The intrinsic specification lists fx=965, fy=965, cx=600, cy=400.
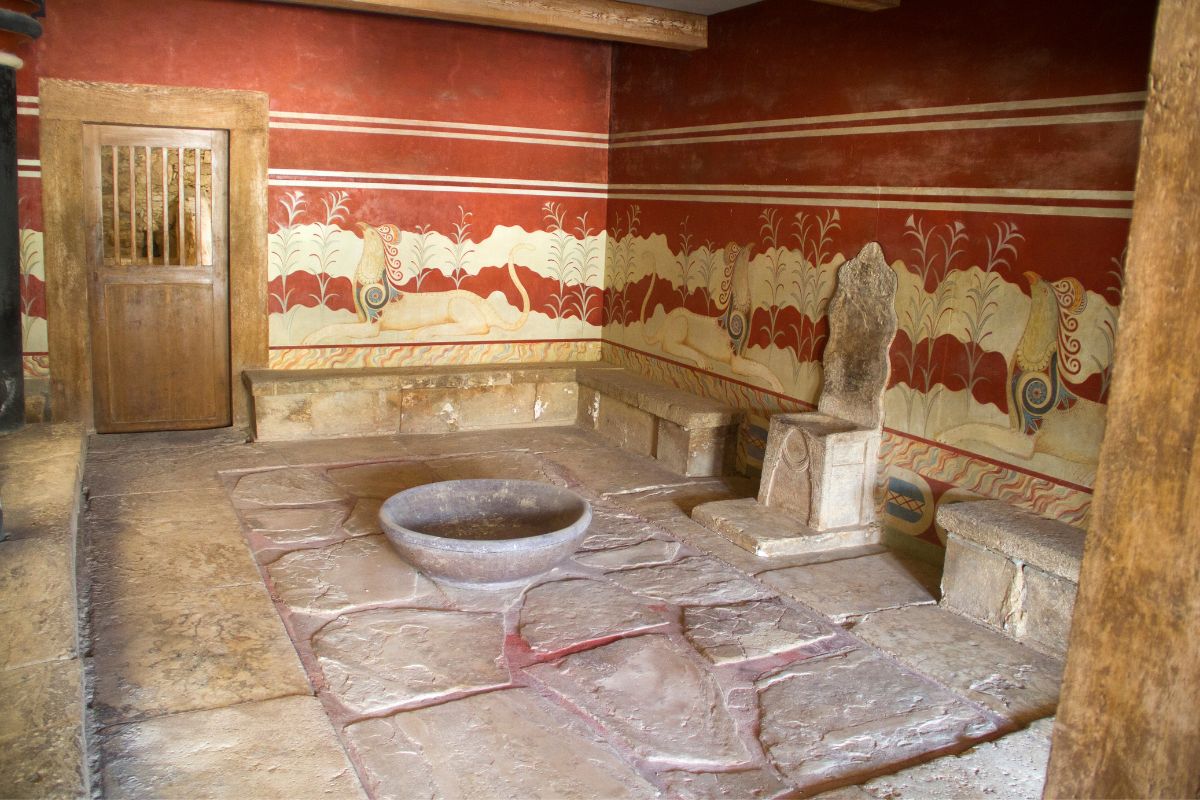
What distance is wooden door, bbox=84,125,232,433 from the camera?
19.4 ft

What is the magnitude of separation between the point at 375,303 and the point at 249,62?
5.57 ft

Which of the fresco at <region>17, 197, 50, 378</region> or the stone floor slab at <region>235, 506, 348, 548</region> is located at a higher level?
the fresco at <region>17, 197, 50, 378</region>

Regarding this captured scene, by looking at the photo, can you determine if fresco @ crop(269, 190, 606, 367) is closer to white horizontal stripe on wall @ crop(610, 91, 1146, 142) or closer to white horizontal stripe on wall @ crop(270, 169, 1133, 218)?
white horizontal stripe on wall @ crop(270, 169, 1133, 218)

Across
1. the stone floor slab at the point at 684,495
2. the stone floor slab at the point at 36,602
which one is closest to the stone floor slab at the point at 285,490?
the stone floor slab at the point at 36,602

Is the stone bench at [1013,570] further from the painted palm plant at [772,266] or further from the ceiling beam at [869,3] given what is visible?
the ceiling beam at [869,3]

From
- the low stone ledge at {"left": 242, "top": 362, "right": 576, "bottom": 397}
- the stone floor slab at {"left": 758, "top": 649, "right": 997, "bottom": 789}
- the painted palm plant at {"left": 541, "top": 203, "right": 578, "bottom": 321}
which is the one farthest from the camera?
the painted palm plant at {"left": 541, "top": 203, "right": 578, "bottom": 321}

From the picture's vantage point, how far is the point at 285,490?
5125mm

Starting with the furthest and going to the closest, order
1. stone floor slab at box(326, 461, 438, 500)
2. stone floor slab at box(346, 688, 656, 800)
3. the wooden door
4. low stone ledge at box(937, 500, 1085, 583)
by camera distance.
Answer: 1. the wooden door
2. stone floor slab at box(326, 461, 438, 500)
3. low stone ledge at box(937, 500, 1085, 583)
4. stone floor slab at box(346, 688, 656, 800)

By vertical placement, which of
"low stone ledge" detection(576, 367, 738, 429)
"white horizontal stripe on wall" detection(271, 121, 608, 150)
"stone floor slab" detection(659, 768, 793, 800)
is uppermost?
"white horizontal stripe on wall" detection(271, 121, 608, 150)

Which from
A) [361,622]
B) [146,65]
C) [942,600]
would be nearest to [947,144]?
[942,600]

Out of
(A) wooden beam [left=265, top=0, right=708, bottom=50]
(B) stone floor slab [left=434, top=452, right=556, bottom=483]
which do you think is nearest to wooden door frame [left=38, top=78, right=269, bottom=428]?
(A) wooden beam [left=265, top=0, right=708, bottom=50]

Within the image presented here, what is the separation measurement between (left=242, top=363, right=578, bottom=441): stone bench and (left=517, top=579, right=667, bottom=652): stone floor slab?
8.78ft

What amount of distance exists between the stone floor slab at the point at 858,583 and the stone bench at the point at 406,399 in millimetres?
Answer: 2889

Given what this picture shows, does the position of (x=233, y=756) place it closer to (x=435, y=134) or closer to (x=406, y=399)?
(x=406, y=399)
